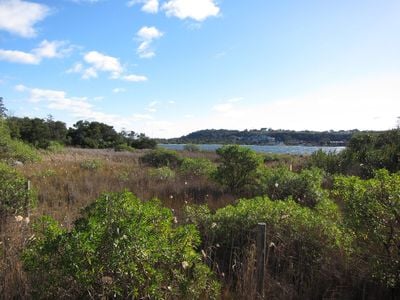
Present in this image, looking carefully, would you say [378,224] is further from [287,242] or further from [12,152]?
[12,152]

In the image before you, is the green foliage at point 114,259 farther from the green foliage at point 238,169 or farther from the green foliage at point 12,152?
the green foliage at point 12,152

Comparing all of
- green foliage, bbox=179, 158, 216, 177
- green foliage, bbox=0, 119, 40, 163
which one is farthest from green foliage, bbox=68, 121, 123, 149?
green foliage, bbox=179, 158, 216, 177

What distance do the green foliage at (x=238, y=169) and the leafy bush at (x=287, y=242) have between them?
6.05 m

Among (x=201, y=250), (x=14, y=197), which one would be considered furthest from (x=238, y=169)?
(x=201, y=250)

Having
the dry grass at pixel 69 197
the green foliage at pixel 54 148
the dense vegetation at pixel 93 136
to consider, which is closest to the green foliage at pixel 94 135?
the dense vegetation at pixel 93 136

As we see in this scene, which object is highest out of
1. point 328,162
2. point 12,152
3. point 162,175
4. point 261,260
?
point 12,152

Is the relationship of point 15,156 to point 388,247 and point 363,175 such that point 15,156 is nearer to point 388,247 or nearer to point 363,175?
→ point 363,175

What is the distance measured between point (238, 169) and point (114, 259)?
31.2ft

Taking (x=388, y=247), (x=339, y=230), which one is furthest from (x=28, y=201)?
(x=388, y=247)

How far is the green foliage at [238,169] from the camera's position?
12773 millimetres

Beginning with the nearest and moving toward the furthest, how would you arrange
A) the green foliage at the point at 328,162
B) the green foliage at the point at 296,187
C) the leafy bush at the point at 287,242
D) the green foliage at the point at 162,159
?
the leafy bush at the point at 287,242 → the green foliage at the point at 296,187 → the green foliage at the point at 328,162 → the green foliage at the point at 162,159

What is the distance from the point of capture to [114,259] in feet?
11.5

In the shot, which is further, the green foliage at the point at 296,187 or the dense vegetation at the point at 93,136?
the dense vegetation at the point at 93,136

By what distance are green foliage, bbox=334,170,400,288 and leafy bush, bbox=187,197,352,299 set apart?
30 cm
